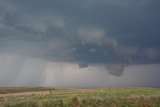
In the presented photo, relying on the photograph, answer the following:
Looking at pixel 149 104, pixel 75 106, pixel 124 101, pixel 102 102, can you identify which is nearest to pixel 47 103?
pixel 75 106

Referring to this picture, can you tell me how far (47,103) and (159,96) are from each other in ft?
62.0

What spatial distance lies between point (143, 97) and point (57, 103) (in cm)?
1407

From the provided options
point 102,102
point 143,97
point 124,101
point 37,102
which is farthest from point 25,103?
point 143,97

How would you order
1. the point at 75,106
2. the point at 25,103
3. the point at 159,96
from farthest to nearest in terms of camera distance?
the point at 159,96
the point at 25,103
the point at 75,106

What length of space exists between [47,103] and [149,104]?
50.4ft

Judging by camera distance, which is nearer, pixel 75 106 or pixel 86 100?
pixel 75 106

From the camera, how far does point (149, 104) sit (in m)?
51.2

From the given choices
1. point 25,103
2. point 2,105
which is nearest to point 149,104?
point 25,103

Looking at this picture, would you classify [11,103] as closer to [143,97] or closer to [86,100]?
[86,100]

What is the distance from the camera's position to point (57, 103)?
52.1 meters

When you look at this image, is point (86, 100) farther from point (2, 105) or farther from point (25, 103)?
point (2, 105)

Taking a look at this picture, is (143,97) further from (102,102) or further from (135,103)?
(102,102)

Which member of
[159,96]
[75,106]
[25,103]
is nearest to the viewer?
[75,106]

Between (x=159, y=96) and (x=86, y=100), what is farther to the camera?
(x=159, y=96)
